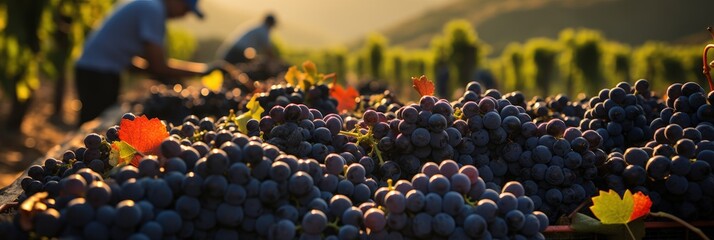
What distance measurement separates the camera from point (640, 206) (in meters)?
1.20

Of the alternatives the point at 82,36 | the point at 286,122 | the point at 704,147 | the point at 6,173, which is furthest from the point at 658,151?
the point at 82,36

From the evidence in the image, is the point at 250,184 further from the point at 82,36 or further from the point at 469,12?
the point at 469,12

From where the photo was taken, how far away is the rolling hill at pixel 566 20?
74.6 m

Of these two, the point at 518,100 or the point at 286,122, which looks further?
the point at 518,100

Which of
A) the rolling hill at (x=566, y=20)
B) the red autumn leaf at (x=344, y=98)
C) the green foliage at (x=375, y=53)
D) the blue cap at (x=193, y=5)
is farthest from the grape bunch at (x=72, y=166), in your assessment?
the rolling hill at (x=566, y=20)

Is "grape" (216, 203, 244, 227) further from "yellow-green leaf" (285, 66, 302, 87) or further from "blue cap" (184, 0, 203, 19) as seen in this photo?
"blue cap" (184, 0, 203, 19)

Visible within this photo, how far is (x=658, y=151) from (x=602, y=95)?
33cm

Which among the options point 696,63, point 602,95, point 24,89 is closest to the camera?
point 602,95

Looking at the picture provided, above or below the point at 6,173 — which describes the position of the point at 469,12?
above

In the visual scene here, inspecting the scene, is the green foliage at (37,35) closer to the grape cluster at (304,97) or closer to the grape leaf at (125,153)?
the grape cluster at (304,97)

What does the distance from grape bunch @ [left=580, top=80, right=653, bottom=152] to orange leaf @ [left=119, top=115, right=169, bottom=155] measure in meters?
1.08

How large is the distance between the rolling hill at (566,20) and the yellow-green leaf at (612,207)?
246 feet

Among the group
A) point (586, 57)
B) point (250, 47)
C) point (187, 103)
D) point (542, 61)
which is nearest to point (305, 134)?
point (187, 103)

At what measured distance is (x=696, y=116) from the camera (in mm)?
1529
